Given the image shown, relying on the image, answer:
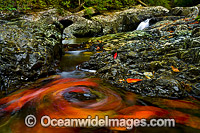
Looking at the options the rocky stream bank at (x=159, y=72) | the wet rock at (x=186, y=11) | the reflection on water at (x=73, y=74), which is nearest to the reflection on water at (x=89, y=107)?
the rocky stream bank at (x=159, y=72)

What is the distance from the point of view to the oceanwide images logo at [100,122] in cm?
175

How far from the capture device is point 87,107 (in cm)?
217

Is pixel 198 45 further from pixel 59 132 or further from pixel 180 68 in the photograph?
pixel 59 132

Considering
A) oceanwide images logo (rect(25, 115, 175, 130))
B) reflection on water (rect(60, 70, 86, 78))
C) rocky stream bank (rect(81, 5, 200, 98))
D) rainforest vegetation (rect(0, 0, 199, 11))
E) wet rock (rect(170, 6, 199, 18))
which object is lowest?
oceanwide images logo (rect(25, 115, 175, 130))

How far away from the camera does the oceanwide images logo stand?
5.75 ft

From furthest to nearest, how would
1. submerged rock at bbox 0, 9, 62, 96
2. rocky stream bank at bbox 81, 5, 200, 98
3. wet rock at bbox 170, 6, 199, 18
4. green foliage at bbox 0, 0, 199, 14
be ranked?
green foliage at bbox 0, 0, 199, 14 < wet rock at bbox 170, 6, 199, 18 < submerged rock at bbox 0, 9, 62, 96 < rocky stream bank at bbox 81, 5, 200, 98

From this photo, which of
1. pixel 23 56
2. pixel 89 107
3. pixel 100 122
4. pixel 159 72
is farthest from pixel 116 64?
pixel 23 56

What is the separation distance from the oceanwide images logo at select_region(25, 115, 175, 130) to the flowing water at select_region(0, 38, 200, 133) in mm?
48

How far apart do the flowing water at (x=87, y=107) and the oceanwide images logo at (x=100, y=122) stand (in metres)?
0.05

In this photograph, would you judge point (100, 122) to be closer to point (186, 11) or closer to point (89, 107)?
point (89, 107)

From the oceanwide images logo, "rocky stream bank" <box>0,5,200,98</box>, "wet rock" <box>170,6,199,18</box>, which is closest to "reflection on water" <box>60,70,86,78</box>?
"rocky stream bank" <box>0,5,200,98</box>

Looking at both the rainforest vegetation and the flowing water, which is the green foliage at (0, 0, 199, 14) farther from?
the flowing water

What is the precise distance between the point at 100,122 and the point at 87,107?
1.41 ft

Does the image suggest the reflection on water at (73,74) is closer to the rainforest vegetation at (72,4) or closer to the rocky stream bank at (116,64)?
the rocky stream bank at (116,64)
